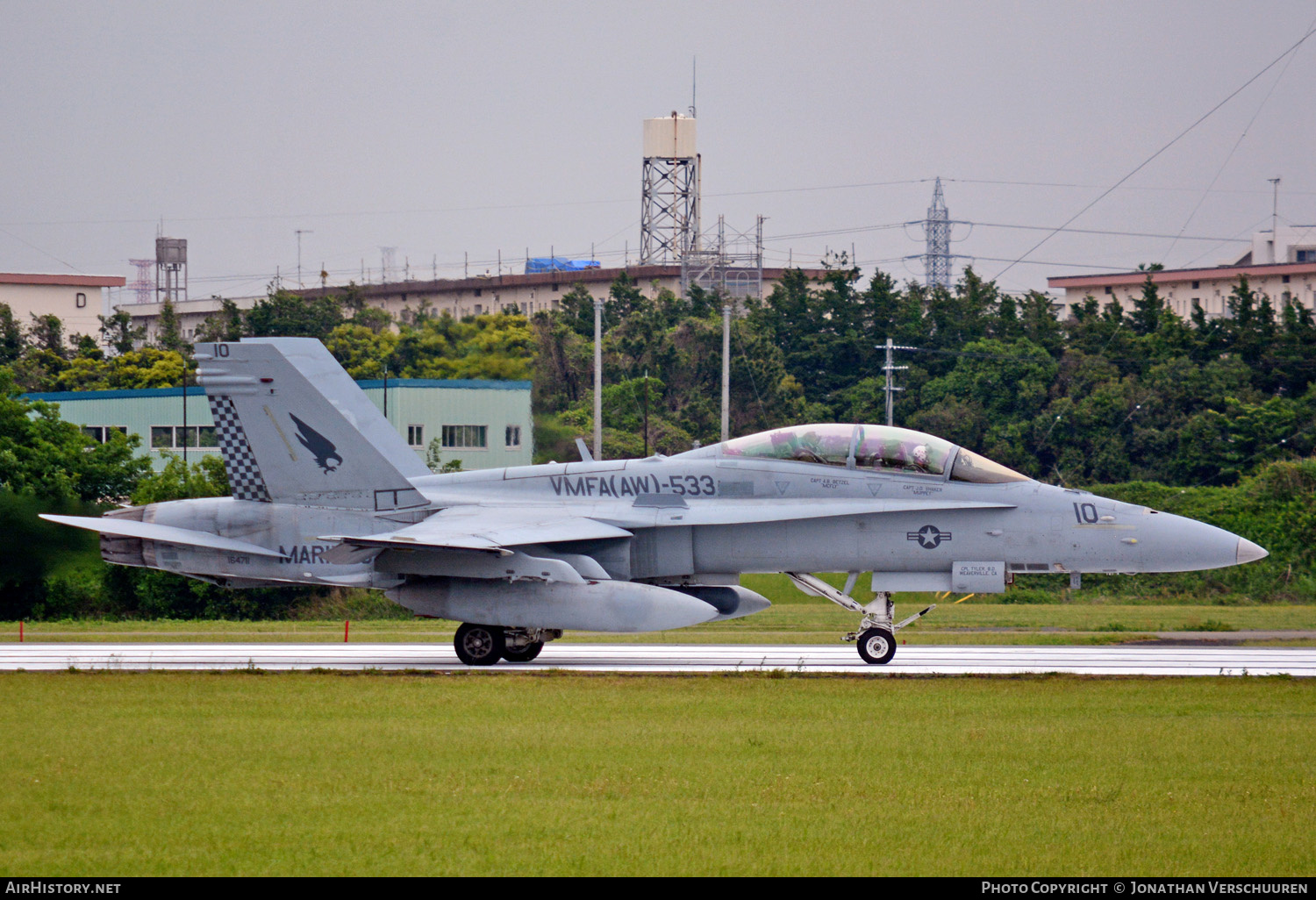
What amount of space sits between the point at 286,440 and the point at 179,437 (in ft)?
99.7

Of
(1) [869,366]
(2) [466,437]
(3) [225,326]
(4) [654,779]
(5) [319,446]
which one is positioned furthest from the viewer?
(3) [225,326]

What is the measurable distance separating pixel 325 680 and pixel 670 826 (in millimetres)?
7914

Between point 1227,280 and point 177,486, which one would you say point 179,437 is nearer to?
point 177,486

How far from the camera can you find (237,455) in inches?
713

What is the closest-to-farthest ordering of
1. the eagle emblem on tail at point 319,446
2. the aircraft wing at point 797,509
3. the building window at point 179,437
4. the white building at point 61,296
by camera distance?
the aircraft wing at point 797,509, the eagle emblem on tail at point 319,446, the building window at point 179,437, the white building at point 61,296

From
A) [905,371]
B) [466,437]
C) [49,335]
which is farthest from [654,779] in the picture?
[49,335]

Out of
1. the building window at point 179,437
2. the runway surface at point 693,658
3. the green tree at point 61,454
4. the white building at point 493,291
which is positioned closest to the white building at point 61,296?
the white building at point 493,291

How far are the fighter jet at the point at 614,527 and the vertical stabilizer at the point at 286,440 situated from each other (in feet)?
0.08

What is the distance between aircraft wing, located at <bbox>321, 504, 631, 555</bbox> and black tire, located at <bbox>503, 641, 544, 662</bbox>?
1608 millimetres

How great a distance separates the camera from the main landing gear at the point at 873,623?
55.2 ft

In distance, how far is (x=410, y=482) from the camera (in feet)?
59.4

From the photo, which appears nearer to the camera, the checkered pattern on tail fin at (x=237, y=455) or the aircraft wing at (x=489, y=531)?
the aircraft wing at (x=489, y=531)

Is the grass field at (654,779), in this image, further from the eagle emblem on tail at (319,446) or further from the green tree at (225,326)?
the green tree at (225,326)
